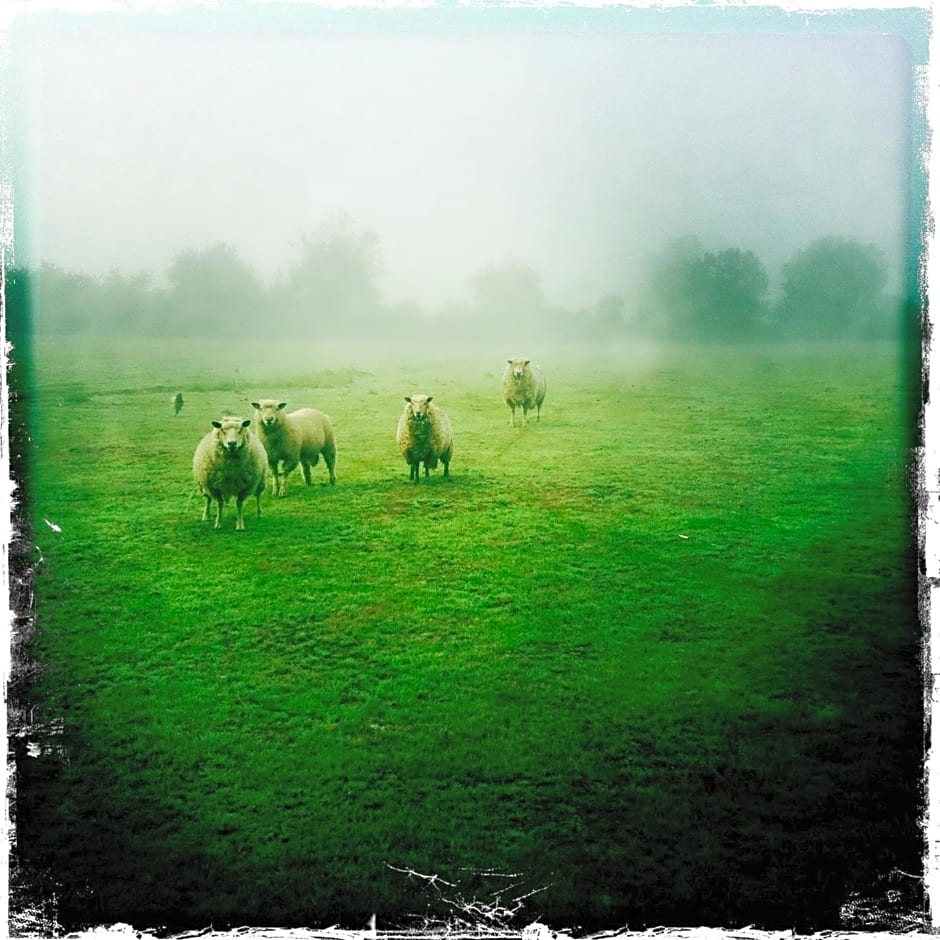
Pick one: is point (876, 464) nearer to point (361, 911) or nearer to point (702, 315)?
point (702, 315)

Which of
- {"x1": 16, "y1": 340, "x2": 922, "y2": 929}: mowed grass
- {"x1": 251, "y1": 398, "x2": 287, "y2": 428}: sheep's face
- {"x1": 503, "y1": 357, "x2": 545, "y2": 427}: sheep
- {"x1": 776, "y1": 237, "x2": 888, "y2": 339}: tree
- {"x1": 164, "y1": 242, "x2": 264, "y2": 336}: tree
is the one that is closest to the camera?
{"x1": 16, "y1": 340, "x2": 922, "y2": 929}: mowed grass

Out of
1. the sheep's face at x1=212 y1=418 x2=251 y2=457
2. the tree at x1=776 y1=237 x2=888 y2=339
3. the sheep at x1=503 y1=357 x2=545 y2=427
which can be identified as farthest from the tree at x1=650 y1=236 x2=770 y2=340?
the sheep's face at x1=212 y1=418 x2=251 y2=457

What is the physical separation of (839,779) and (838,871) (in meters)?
0.37

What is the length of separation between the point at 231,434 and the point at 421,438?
3.50 ft

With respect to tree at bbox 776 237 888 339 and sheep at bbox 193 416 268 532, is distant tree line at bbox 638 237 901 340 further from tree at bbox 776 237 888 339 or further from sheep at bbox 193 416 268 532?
sheep at bbox 193 416 268 532

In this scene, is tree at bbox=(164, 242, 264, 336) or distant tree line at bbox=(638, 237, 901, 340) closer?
distant tree line at bbox=(638, 237, 901, 340)

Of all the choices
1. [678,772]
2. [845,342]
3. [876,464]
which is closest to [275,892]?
[678,772]

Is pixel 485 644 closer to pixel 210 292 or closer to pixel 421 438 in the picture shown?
pixel 421 438

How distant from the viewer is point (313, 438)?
199 inches

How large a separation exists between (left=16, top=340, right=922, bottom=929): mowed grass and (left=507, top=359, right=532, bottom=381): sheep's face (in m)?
0.13

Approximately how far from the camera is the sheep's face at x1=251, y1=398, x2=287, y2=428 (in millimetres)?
4953

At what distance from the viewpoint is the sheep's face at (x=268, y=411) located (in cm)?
495

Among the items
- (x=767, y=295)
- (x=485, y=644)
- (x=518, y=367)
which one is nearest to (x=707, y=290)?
(x=767, y=295)

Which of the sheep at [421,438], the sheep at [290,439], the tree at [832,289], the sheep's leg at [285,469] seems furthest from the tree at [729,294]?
the sheep's leg at [285,469]
